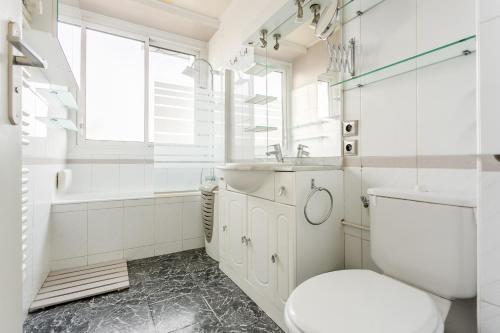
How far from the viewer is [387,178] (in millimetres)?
1180

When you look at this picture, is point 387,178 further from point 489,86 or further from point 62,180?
point 62,180

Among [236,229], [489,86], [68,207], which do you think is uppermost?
[489,86]

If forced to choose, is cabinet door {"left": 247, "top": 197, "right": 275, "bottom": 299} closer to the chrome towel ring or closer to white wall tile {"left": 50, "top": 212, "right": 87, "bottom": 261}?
the chrome towel ring

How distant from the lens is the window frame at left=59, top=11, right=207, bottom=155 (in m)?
2.46

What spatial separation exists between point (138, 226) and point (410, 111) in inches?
90.8

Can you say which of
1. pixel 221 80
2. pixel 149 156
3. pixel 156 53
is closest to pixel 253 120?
pixel 221 80

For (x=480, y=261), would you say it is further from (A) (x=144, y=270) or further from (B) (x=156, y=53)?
(B) (x=156, y=53)

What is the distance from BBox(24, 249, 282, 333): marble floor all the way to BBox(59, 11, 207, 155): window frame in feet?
4.57

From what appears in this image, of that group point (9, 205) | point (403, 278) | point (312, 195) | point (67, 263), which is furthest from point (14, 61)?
point (67, 263)

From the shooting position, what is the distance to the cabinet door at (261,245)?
138cm

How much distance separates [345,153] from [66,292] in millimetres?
2039

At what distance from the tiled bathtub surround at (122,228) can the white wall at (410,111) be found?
5.49 ft

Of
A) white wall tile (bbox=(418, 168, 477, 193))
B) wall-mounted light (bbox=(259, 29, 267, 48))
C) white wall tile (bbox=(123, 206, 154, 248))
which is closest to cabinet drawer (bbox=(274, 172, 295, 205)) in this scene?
white wall tile (bbox=(418, 168, 477, 193))

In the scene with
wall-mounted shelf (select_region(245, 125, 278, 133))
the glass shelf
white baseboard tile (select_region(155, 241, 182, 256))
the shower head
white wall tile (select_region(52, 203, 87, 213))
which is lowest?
white baseboard tile (select_region(155, 241, 182, 256))
